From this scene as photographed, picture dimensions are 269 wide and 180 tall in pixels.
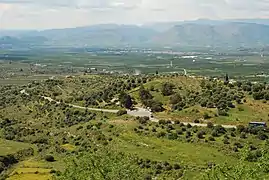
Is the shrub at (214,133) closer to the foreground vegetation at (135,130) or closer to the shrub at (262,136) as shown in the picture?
the foreground vegetation at (135,130)

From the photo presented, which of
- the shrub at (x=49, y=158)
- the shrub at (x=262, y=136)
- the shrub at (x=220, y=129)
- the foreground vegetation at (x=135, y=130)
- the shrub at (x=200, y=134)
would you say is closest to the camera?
the foreground vegetation at (x=135, y=130)

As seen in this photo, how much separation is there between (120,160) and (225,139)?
4129 centimetres

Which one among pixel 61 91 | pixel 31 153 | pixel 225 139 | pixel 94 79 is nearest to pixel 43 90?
pixel 61 91

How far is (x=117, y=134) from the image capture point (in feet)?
→ 258

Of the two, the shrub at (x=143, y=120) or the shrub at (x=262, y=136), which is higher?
the shrub at (x=143, y=120)

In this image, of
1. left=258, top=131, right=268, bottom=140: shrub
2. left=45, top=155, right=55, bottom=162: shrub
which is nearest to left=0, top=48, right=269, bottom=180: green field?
left=258, top=131, right=268, bottom=140: shrub

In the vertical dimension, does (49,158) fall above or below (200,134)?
below

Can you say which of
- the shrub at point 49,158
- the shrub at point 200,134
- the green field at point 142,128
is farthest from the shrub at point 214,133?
the shrub at point 49,158

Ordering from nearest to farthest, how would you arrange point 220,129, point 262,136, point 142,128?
point 262,136 < point 220,129 < point 142,128

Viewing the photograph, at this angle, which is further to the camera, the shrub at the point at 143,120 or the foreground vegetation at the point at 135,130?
the shrub at the point at 143,120

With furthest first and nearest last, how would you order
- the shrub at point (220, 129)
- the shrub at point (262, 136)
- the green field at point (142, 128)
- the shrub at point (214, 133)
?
the shrub at point (220, 129) → the shrub at point (214, 133) → the shrub at point (262, 136) → the green field at point (142, 128)

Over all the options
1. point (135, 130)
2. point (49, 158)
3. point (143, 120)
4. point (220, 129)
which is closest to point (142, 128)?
point (135, 130)

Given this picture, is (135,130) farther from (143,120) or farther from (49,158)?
(49,158)

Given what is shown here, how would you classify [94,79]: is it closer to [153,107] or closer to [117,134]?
[153,107]
